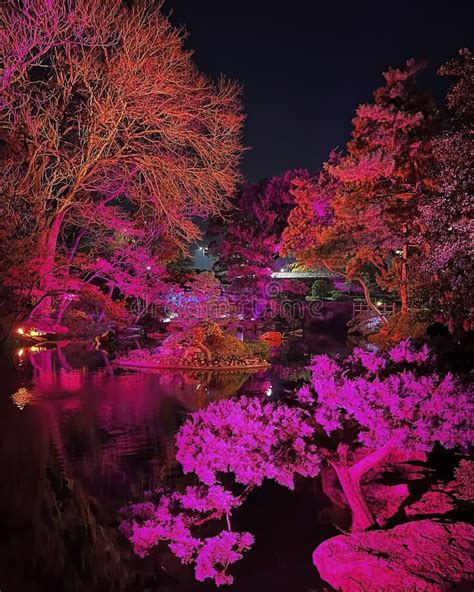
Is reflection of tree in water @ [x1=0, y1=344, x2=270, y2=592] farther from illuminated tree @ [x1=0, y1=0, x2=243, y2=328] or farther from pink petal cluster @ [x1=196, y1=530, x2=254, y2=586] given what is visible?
illuminated tree @ [x1=0, y1=0, x2=243, y2=328]

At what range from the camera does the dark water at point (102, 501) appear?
445cm

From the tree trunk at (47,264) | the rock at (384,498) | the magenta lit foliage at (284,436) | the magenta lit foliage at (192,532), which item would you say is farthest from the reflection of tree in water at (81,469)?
the rock at (384,498)

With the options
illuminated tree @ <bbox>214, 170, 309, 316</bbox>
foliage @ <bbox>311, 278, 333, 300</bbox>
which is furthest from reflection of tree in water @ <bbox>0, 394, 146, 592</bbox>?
foliage @ <bbox>311, 278, 333, 300</bbox>

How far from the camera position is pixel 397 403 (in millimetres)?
4379

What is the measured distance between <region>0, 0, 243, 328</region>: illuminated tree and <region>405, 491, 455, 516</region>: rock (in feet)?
24.2

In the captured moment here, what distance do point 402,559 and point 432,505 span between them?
59.6 inches

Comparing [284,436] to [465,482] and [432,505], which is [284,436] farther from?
[465,482]

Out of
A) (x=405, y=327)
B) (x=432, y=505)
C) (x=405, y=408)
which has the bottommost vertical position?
(x=432, y=505)

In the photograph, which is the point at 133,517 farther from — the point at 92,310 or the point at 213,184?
the point at 92,310

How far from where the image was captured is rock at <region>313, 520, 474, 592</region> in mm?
3969

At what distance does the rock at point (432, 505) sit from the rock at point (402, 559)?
73cm

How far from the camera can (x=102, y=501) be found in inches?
224

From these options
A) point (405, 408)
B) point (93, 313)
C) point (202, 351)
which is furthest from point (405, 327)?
point (93, 313)

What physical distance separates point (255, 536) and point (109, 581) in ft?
4.63
